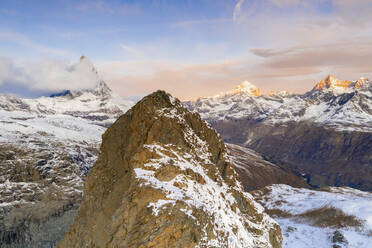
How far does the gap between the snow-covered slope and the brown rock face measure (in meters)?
59.1

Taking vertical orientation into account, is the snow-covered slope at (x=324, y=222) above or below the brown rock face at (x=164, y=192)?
below

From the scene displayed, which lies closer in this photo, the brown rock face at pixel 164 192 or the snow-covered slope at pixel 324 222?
the brown rock face at pixel 164 192

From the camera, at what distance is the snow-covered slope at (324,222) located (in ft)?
278

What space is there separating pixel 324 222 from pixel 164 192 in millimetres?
102315

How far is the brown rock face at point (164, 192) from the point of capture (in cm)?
2245

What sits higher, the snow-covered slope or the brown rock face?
the brown rock face

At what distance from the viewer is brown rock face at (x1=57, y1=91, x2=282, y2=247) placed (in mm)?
22453

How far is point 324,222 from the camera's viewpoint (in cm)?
10594

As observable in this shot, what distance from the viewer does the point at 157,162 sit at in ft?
86.0

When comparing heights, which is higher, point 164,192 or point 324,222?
point 164,192

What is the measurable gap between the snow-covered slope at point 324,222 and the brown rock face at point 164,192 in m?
59.1

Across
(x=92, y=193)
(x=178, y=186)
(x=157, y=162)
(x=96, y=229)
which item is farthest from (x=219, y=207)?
(x=92, y=193)

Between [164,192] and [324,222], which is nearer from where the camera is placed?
[164,192]

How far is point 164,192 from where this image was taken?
77.5 ft
